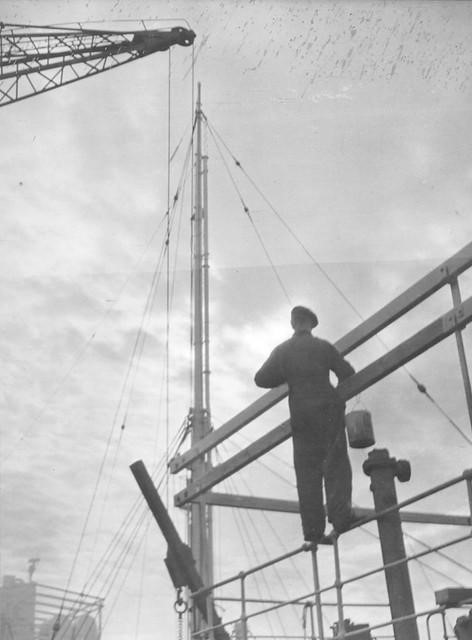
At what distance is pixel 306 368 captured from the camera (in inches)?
272

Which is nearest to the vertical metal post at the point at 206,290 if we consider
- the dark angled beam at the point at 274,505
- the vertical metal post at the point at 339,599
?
the dark angled beam at the point at 274,505

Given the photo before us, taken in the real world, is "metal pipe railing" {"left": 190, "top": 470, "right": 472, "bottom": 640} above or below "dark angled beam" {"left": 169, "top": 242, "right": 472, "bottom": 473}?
below

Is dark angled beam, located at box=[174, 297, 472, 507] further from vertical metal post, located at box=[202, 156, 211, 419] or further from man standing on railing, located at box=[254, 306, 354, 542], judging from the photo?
vertical metal post, located at box=[202, 156, 211, 419]

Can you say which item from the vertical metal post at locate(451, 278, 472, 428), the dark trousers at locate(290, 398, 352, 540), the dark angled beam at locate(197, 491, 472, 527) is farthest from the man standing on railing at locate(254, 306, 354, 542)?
the dark angled beam at locate(197, 491, 472, 527)

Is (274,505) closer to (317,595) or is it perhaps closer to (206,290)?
(317,595)

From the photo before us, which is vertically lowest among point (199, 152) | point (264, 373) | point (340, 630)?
point (340, 630)

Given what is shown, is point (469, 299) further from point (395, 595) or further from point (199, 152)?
point (199, 152)

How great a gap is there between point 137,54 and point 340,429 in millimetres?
32821

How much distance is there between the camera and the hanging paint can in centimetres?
658

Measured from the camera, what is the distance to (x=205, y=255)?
2573 centimetres

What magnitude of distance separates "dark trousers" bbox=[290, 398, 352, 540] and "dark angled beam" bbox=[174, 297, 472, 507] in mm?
294

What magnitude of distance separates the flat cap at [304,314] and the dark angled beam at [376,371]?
0.79m

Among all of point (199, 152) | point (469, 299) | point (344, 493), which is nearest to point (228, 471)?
point (344, 493)

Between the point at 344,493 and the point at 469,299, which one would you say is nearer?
the point at 469,299
